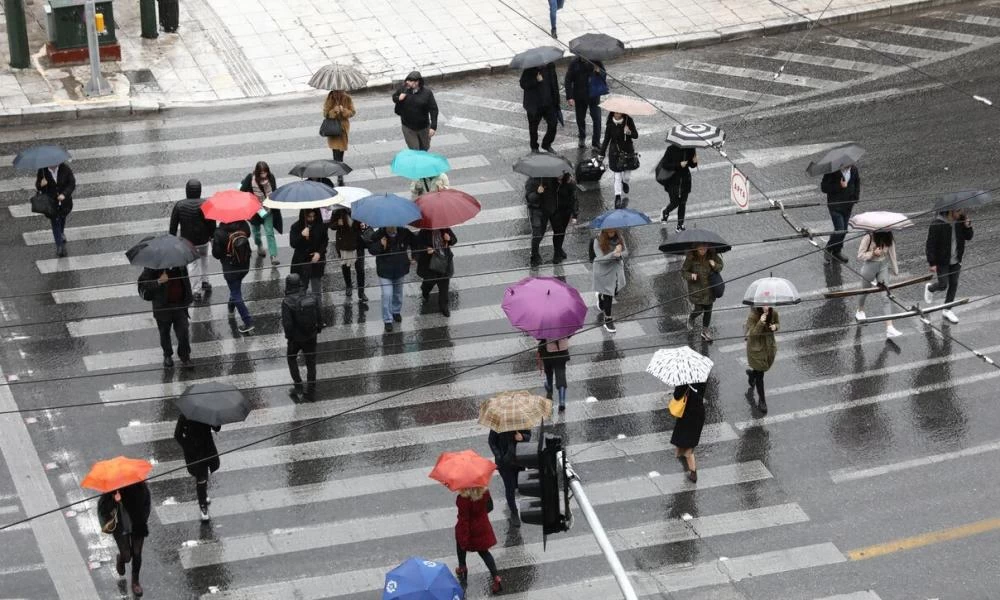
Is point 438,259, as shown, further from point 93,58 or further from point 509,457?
point 93,58

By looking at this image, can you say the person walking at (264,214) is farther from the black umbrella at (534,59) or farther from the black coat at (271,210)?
the black umbrella at (534,59)

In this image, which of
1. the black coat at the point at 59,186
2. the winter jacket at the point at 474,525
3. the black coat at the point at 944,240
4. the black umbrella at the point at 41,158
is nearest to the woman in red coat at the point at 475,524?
the winter jacket at the point at 474,525

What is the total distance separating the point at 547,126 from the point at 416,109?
2.15 metres

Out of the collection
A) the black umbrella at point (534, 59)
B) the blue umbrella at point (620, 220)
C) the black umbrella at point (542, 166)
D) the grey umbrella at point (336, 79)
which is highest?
the black umbrella at point (534, 59)

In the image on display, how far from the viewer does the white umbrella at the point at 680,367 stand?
1469 centimetres

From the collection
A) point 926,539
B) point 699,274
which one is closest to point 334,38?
point 699,274

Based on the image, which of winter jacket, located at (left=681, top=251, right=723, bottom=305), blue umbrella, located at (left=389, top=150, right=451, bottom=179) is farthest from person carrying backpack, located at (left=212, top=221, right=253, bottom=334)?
winter jacket, located at (left=681, top=251, right=723, bottom=305)

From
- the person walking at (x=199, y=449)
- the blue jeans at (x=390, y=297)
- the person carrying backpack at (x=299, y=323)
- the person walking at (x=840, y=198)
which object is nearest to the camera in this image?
the person walking at (x=199, y=449)

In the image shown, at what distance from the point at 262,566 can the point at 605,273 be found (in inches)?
215

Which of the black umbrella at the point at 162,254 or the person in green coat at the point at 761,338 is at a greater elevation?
the black umbrella at the point at 162,254

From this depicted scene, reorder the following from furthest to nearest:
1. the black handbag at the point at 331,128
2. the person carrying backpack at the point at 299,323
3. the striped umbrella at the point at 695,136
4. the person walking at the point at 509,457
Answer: the black handbag at the point at 331,128, the striped umbrella at the point at 695,136, the person carrying backpack at the point at 299,323, the person walking at the point at 509,457

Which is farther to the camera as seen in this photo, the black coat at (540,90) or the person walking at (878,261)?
the black coat at (540,90)

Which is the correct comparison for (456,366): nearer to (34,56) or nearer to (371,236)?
(371,236)

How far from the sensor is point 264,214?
1852cm
